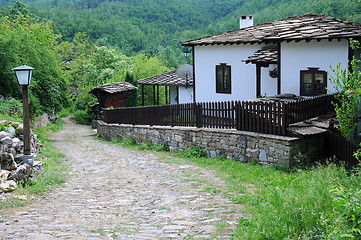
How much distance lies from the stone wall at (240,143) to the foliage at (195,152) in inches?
5.8

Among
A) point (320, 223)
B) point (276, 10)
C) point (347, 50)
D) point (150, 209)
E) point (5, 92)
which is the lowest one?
point (150, 209)

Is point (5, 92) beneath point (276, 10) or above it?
beneath

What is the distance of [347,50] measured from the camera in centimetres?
1319

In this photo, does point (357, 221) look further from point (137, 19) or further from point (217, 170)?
point (137, 19)

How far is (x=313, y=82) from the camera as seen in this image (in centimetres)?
1411

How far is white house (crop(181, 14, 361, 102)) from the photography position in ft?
44.4

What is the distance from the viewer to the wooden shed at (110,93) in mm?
24858

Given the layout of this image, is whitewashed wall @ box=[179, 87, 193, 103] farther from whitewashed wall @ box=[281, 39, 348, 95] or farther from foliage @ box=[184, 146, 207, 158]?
foliage @ box=[184, 146, 207, 158]

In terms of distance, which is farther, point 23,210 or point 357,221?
point 23,210

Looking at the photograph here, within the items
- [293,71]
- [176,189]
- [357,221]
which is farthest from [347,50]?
[357,221]

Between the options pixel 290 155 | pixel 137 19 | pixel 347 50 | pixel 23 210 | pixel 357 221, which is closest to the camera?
pixel 357 221

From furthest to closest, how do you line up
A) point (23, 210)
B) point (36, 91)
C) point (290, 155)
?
point (36, 91) → point (290, 155) → point (23, 210)

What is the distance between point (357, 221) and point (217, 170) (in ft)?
21.2

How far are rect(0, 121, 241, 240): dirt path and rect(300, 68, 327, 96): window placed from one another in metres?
5.32
